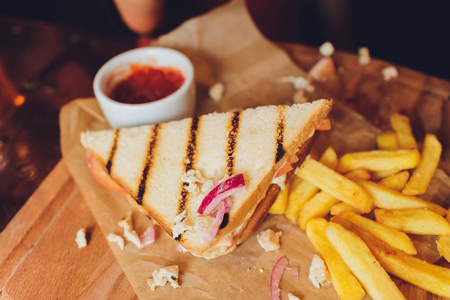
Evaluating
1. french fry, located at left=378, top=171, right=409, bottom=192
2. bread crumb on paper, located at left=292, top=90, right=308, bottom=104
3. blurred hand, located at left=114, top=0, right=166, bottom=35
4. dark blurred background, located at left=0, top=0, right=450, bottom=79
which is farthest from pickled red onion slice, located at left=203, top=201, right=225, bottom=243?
dark blurred background, located at left=0, top=0, right=450, bottom=79

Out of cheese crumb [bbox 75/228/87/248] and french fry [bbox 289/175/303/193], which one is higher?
french fry [bbox 289/175/303/193]

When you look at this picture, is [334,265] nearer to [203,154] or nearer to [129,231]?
[203,154]

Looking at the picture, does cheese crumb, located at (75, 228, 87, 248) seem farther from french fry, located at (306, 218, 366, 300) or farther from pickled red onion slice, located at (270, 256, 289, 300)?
french fry, located at (306, 218, 366, 300)

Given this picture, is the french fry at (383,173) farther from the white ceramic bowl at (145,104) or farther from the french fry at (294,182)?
the white ceramic bowl at (145,104)

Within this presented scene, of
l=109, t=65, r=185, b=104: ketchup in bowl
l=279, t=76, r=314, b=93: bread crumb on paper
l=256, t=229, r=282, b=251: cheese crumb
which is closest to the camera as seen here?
l=256, t=229, r=282, b=251: cheese crumb

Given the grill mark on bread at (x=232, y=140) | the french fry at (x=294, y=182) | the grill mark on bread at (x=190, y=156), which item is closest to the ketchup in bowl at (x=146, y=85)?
the grill mark on bread at (x=190, y=156)

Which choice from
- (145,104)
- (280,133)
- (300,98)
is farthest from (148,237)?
(300,98)
